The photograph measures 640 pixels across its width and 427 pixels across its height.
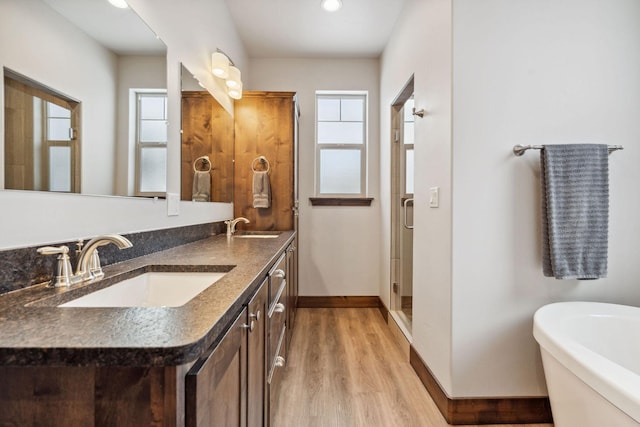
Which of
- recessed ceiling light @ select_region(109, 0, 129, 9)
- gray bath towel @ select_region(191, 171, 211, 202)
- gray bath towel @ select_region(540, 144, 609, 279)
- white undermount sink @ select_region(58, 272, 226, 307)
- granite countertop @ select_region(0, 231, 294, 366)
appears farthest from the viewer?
gray bath towel @ select_region(191, 171, 211, 202)

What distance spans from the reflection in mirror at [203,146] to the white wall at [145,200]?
2.8 inches

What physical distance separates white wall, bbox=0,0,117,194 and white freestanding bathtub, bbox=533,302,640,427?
1.75 meters

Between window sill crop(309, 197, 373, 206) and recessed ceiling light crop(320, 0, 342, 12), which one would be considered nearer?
recessed ceiling light crop(320, 0, 342, 12)

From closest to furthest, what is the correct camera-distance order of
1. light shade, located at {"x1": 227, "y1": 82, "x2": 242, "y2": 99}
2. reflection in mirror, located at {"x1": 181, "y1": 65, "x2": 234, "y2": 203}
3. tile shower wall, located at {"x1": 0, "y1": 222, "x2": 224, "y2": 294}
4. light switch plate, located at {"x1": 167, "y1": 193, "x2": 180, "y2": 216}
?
tile shower wall, located at {"x1": 0, "y1": 222, "x2": 224, "y2": 294} → light switch plate, located at {"x1": 167, "y1": 193, "x2": 180, "y2": 216} → reflection in mirror, located at {"x1": 181, "y1": 65, "x2": 234, "y2": 203} → light shade, located at {"x1": 227, "y1": 82, "x2": 242, "y2": 99}

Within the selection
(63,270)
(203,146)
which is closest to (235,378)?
(63,270)

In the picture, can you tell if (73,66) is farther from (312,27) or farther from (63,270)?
(312,27)

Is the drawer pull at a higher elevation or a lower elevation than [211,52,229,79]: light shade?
lower

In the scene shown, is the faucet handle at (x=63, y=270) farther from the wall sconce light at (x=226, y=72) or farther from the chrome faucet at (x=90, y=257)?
the wall sconce light at (x=226, y=72)

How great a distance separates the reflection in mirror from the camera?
178 cm

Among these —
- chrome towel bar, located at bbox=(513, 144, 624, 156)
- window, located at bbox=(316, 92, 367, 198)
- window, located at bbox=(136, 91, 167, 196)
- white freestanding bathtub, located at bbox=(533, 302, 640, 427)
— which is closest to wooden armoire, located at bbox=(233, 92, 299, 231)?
window, located at bbox=(316, 92, 367, 198)

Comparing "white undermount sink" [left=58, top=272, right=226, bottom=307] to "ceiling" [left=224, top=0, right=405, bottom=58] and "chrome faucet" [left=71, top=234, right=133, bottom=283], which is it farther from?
"ceiling" [left=224, top=0, right=405, bottom=58]

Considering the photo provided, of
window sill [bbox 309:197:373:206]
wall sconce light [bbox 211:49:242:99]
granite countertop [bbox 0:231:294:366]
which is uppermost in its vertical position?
wall sconce light [bbox 211:49:242:99]

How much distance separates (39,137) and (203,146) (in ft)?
3.96

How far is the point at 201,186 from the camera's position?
2.00 m
